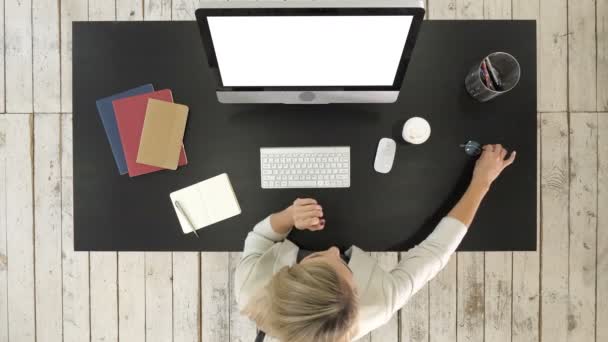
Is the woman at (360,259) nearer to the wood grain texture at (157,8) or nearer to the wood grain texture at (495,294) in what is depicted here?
the wood grain texture at (495,294)

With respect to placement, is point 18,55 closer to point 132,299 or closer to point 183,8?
point 183,8

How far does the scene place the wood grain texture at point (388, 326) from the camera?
5.58ft

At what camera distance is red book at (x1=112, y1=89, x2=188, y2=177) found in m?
1.07

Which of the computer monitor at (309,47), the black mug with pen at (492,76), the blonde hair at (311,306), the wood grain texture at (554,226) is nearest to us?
the computer monitor at (309,47)

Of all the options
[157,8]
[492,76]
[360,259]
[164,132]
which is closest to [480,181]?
[492,76]

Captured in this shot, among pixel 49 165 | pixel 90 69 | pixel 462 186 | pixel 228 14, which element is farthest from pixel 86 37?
pixel 462 186

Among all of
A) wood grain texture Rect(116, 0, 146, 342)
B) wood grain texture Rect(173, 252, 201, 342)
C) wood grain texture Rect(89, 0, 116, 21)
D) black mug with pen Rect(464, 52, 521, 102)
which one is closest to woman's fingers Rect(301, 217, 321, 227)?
black mug with pen Rect(464, 52, 521, 102)

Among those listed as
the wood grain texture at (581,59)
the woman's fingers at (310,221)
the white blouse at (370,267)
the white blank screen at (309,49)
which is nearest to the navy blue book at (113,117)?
the white blank screen at (309,49)

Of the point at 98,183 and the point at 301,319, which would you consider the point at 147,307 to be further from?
the point at 301,319

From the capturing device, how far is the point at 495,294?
1.71m

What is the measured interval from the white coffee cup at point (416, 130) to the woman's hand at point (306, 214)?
0.32 m

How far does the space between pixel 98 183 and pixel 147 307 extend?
88 centimetres

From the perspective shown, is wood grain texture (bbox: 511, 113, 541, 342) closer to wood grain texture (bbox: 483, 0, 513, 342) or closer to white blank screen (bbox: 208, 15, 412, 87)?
wood grain texture (bbox: 483, 0, 513, 342)

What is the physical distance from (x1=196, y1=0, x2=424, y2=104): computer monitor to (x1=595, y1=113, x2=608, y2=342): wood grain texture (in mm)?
1325
